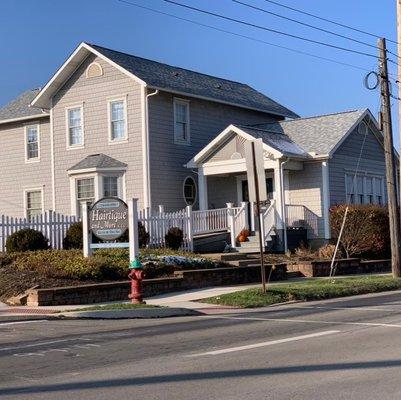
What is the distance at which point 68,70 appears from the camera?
3062 cm

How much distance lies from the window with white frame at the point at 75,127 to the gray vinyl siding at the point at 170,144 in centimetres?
375

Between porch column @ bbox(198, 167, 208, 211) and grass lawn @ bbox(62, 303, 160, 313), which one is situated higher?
porch column @ bbox(198, 167, 208, 211)

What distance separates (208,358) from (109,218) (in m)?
10.2

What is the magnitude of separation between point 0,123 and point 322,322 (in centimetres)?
2461

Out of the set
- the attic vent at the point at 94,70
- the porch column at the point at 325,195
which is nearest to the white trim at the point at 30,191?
the attic vent at the point at 94,70

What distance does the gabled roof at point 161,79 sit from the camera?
95.7 ft

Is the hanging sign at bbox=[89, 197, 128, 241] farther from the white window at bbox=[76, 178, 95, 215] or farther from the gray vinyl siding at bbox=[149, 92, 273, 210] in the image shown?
the white window at bbox=[76, 178, 95, 215]

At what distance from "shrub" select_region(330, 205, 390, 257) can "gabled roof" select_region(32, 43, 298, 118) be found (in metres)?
7.65

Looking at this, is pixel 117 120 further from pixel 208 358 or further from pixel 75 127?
pixel 208 358

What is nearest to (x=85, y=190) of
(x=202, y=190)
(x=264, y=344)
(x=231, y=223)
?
(x=202, y=190)

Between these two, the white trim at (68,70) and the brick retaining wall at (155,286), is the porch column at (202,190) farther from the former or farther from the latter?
the brick retaining wall at (155,286)

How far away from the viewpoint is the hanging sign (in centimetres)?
1888

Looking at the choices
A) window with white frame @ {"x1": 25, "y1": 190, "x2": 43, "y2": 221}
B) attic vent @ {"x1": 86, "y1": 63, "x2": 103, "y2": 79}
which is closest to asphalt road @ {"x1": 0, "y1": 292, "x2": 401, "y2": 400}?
attic vent @ {"x1": 86, "y1": 63, "x2": 103, "y2": 79}

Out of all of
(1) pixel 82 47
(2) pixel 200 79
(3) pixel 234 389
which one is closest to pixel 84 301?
(3) pixel 234 389
